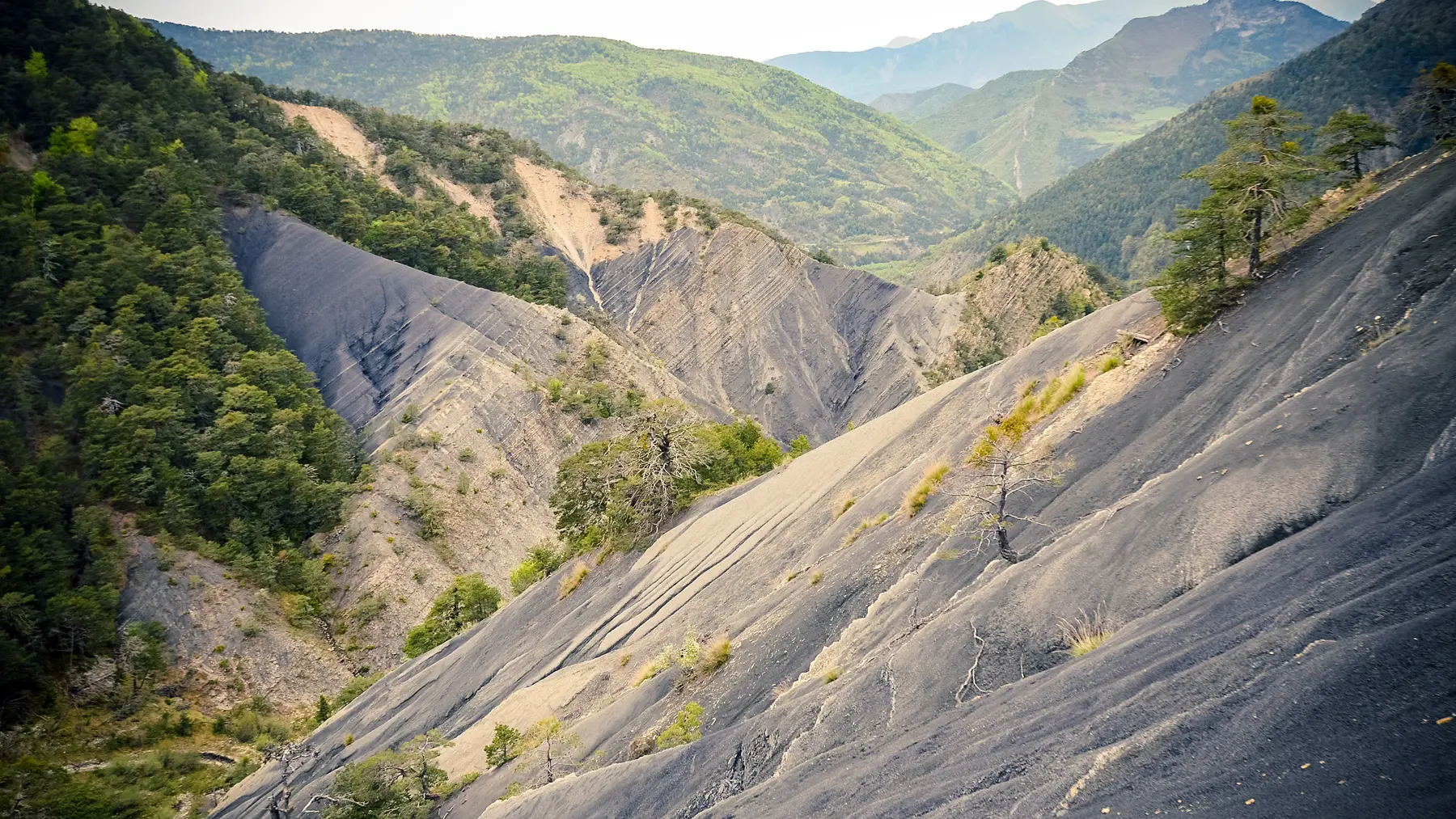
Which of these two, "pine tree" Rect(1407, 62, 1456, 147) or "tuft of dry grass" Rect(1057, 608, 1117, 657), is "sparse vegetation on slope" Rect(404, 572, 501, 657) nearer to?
"tuft of dry grass" Rect(1057, 608, 1117, 657)

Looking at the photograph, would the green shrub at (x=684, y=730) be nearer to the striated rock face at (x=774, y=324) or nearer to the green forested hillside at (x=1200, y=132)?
the striated rock face at (x=774, y=324)

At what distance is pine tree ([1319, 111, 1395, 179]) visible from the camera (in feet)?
70.0

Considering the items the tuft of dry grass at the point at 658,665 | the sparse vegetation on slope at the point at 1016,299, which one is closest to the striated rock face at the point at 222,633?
the tuft of dry grass at the point at 658,665

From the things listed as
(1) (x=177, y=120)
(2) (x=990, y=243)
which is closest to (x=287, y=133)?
(1) (x=177, y=120)

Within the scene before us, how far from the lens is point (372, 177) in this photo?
7644 centimetres

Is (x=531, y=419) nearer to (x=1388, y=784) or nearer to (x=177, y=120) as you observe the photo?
(x=177, y=120)

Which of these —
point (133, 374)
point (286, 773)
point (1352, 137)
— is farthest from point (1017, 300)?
point (286, 773)

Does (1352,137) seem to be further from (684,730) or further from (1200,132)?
(1200,132)

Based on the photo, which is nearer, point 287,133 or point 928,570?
point 928,570

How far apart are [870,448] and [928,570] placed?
10.9 meters

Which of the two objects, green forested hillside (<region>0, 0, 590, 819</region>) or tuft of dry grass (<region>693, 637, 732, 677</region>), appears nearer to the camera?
tuft of dry grass (<region>693, 637, 732, 677</region>)

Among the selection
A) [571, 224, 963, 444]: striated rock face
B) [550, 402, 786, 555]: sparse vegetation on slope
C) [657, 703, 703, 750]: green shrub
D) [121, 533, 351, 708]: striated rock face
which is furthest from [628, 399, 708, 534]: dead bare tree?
[571, 224, 963, 444]: striated rock face

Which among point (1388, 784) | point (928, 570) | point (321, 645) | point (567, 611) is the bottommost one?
point (321, 645)

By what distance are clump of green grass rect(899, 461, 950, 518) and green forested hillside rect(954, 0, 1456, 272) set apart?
115 m
